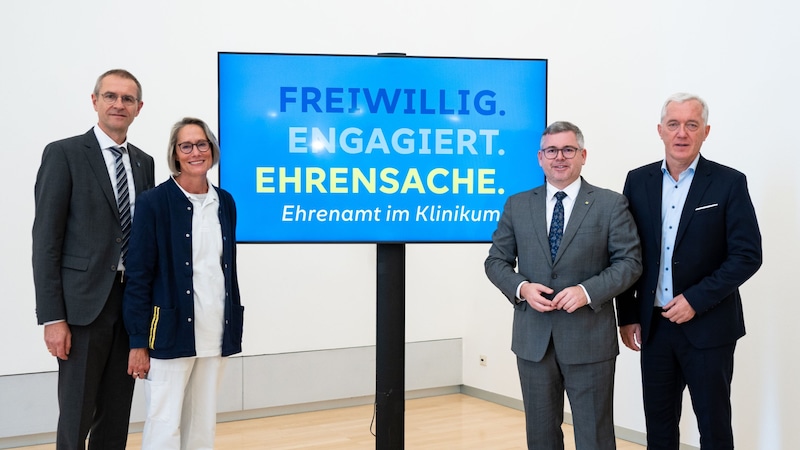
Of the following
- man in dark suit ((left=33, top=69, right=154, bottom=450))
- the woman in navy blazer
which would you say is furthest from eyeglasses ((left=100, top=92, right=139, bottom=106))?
the woman in navy blazer

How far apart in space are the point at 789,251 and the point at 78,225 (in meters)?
3.15

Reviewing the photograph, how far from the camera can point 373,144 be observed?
3312mm

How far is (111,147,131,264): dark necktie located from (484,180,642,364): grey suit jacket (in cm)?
136

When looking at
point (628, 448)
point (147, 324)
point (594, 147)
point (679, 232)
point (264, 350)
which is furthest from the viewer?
point (264, 350)

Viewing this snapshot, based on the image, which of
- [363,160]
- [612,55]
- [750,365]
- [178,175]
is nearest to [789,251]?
[750,365]

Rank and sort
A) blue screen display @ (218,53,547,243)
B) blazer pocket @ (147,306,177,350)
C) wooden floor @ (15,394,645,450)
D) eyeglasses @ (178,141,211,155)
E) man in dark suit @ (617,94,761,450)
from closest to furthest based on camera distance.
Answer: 1. blazer pocket @ (147,306,177,350)
2. eyeglasses @ (178,141,211,155)
3. man in dark suit @ (617,94,761,450)
4. blue screen display @ (218,53,547,243)
5. wooden floor @ (15,394,645,450)

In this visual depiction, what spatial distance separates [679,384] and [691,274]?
1.44ft

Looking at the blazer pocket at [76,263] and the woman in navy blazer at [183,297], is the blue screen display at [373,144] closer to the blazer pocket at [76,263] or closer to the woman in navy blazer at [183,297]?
the woman in navy blazer at [183,297]

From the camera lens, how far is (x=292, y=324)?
209 inches

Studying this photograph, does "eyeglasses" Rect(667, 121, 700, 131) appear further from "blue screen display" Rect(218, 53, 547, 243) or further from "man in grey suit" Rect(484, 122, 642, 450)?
"blue screen display" Rect(218, 53, 547, 243)

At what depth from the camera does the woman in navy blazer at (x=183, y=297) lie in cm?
270

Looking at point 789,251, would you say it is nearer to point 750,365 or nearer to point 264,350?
point 750,365

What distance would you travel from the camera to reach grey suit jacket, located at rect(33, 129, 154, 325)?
2.79m

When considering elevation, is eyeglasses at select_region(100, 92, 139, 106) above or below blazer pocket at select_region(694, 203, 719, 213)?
above
